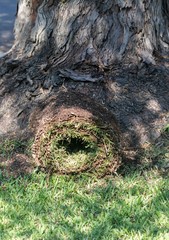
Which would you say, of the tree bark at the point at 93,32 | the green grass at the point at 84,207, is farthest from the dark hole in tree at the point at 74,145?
the tree bark at the point at 93,32

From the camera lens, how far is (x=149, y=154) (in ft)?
18.4

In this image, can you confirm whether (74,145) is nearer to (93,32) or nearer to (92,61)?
(92,61)

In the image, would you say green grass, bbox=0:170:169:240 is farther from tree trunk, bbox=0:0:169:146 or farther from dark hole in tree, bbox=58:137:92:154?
tree trunk, bbox=0:0:169:146

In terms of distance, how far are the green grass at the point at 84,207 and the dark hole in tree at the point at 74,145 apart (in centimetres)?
28

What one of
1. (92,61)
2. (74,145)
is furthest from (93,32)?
(74,145)

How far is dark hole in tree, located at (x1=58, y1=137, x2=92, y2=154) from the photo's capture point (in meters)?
5.34

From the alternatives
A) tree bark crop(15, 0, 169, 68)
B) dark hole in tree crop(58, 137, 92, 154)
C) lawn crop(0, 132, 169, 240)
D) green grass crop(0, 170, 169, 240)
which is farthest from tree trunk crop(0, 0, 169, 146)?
green grass crop(0, 170, 169, 240)

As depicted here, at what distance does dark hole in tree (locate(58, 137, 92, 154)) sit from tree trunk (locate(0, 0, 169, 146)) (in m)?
0.69

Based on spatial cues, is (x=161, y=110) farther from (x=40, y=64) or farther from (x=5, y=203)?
(x=5, y=203)

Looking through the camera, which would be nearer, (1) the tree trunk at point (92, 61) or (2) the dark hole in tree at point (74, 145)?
(2) the dark hole in tree at point (74, 145)

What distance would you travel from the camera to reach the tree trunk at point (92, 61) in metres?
6.11

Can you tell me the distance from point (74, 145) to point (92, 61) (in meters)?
1.16

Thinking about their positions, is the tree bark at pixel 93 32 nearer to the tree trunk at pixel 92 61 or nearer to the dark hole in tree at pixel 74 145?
the tree trunk at pixel 92 61

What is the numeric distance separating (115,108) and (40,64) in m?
1.02
